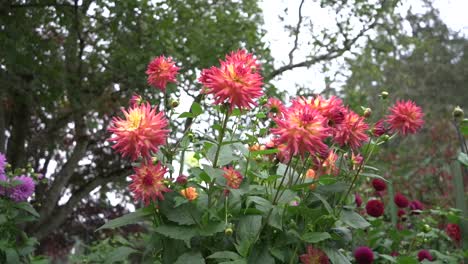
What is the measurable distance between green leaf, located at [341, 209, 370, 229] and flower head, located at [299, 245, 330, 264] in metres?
0.11

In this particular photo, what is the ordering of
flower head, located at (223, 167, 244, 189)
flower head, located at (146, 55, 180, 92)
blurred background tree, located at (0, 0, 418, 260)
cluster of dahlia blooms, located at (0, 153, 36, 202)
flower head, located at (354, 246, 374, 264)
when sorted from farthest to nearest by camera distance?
blurred background tree, located at (0, 0, 418, 260), cluster of dahlia blooms, located at (0, 153, 36, 202), flower head, located at (354, 246, 374, 264), flower head, located at (146, 55, 180, 92), flower head, located at (223, 167, 244, 189)

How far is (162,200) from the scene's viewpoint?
56.2 inches

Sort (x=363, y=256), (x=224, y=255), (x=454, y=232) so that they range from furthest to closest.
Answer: (x=454, y=232)
(x=363, y=256)
(x=224, y=255)

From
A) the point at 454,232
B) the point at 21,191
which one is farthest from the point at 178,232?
the point at 454,232

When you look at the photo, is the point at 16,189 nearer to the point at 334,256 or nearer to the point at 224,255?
the point at 224,255

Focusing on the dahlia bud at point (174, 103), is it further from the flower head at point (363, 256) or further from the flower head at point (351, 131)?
the flower head at point (363, 256)

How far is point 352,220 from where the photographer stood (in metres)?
1.50

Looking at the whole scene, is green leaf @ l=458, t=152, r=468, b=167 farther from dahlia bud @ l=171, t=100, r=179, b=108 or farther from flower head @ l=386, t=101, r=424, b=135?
dahlia bud @ l=171, t=100, r=179, b=108

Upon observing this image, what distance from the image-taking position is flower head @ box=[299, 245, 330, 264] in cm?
141

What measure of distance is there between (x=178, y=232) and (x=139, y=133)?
0.29 metres

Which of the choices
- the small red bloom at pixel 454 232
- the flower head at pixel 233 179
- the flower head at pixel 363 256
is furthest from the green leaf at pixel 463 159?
the flower head at pixel 233 179

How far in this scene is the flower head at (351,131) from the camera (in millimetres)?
1385

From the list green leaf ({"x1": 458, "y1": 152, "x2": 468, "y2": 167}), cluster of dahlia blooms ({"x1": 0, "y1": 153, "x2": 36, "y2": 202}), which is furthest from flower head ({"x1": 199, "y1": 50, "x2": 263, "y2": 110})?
cluster of dahlia blooms ({"x1": 0, "y1": 153, "x2": 36, "y2": 202})

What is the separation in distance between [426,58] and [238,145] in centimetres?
1792
